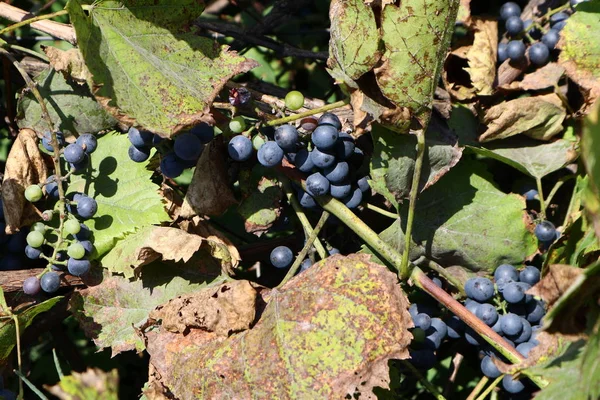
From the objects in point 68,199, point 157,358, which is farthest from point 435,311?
point 68,199

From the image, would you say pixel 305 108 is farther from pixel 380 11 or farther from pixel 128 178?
pixel 128 178

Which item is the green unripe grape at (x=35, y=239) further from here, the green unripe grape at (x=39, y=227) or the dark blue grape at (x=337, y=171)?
the dark blue grape at (x=337, y=171)

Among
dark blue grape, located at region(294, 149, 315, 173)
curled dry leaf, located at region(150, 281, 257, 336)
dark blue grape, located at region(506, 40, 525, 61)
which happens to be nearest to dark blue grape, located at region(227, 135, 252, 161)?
dark blue grape, located at region(294, 149, 315, 173)

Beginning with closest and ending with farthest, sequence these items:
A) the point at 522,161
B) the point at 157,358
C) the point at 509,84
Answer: the point at 157,358 < the point at 522,161 < the point at 509,84

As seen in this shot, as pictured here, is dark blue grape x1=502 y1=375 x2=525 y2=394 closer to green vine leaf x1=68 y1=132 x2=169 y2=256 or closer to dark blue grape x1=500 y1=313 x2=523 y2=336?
dark blue grape x1=500 y1=313 x2=523 y2=336

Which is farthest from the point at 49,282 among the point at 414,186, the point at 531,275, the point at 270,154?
the point at 531,275
